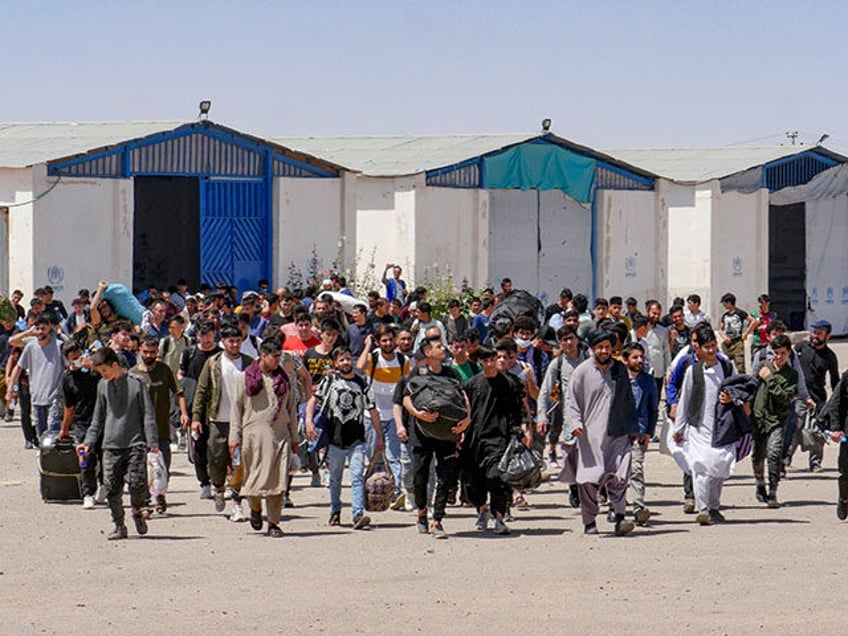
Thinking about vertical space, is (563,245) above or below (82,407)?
above

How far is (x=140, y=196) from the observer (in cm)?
3812

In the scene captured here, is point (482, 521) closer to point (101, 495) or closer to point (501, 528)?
point (501, 528)

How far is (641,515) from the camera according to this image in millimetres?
14594

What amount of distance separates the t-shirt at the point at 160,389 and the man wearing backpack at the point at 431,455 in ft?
7.30

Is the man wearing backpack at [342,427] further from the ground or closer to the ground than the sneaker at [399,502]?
further from the ground

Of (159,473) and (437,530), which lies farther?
(159,473)

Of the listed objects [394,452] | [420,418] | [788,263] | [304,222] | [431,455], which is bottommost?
[394,452]

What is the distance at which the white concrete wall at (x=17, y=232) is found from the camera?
30.0 metres

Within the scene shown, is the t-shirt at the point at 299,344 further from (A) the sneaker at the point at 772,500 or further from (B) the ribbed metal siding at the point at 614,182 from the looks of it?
(B) the ribbed metal siding at the point at 614,182

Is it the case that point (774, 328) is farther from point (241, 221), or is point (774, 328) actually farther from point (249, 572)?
point (241, 221)

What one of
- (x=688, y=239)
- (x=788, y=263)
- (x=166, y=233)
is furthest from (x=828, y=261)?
(x=166, y=233)

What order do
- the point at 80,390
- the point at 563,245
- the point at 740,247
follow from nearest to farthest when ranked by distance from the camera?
1. the point at 80,390
2. the point at 563,245
3. the point at 740,247

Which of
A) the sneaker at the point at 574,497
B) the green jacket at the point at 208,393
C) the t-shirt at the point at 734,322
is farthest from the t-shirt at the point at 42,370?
the t-shirt at the point at 734,322

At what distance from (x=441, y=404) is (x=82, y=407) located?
127 inches
